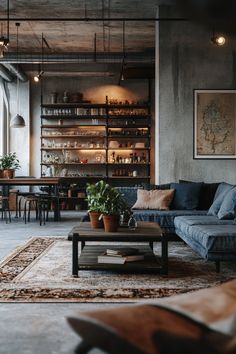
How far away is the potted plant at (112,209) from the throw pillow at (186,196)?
2700 millimetres

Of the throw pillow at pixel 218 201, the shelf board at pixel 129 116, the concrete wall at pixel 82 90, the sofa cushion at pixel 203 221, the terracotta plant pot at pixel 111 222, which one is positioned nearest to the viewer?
the terracotta plant pot at pixel 111 222

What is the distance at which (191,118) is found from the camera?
29.2 feet

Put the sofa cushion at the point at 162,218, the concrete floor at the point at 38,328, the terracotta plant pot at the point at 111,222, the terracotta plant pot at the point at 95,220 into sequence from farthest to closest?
the sofa cushion at the point at 162,218
the terracotta plant pot at the point at 95,220
the terracotta plant pot at the point at 111,222
the concrete floor at the point at 38,328

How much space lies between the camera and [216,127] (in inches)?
348

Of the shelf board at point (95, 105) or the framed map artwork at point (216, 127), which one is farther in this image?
the shelf board at point (95, 105)

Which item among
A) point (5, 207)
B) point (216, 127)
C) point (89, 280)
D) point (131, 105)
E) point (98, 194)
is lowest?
point (89, 280)

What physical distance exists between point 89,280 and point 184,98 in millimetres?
5087

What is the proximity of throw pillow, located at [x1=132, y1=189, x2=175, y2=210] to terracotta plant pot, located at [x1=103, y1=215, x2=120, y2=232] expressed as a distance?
107 inches

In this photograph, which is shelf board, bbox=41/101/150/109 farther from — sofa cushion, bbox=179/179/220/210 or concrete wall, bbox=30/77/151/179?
sofa cushion, bbox=179/179/220/210

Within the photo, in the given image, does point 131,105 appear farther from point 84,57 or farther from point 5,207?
point 5,207

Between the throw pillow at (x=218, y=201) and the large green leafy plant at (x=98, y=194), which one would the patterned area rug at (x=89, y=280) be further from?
the throw pillow at (x=218, y=201)

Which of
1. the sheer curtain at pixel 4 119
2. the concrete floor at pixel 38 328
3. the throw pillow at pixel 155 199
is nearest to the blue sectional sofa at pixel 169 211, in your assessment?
the throw pillow at pixel 155 199

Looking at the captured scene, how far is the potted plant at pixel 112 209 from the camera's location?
5020 millimetres

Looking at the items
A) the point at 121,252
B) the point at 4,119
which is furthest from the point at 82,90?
the point at 121,252
